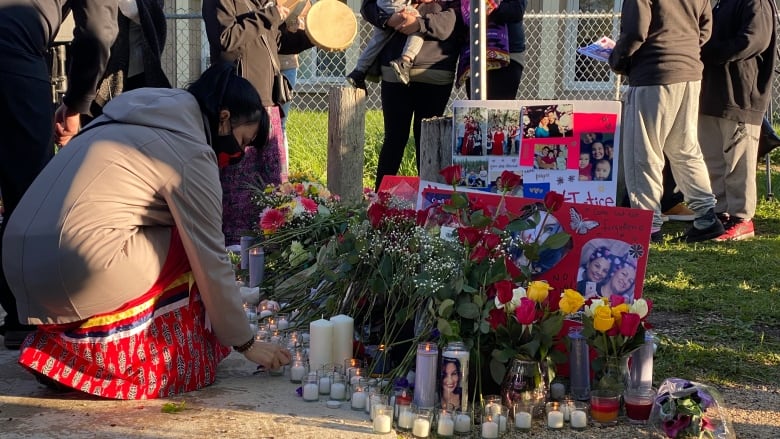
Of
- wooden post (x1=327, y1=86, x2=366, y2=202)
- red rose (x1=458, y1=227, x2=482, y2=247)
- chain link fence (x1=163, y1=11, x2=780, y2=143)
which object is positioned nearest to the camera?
red rose (x1=458, y1=227, x2=482, y2=247)

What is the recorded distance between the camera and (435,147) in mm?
4984

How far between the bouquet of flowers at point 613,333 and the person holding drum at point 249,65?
102 inches

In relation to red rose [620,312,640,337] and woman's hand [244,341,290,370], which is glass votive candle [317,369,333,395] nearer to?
woman's hand [244,341,290,370]

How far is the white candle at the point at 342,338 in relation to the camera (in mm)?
3580

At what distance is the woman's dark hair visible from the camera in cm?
325

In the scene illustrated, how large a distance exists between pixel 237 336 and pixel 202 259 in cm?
31

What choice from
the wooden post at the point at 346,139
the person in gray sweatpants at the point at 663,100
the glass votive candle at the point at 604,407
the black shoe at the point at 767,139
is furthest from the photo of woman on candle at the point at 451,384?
the black shoe at the point at 767,139

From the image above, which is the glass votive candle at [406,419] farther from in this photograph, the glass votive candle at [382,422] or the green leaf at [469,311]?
the green leaf at [469,311]

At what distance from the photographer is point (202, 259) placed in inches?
124

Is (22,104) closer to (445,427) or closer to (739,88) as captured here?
(445,427)

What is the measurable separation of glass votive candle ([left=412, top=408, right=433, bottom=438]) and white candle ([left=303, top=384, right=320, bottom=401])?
1.33 ft

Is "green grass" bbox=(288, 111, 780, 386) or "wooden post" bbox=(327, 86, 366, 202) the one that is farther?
"wooden post" bbox=(327, 86, 366, 202)

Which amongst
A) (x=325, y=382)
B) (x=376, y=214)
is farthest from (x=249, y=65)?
(x=325, y=382)

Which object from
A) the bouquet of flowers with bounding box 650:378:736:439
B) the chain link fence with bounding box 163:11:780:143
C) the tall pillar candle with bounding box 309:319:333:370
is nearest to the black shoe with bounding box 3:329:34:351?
the tall pillar candle with bounding box 309:319:333:370
